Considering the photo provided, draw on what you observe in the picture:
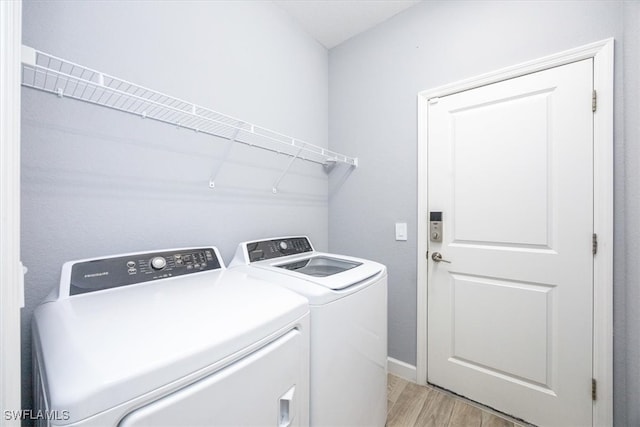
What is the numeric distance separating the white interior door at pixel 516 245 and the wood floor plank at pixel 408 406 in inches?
5.9

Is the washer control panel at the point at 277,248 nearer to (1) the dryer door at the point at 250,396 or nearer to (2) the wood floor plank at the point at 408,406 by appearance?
(1) the dryer door at the point at 250,396

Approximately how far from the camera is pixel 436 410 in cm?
171

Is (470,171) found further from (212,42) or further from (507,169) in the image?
(212,42)

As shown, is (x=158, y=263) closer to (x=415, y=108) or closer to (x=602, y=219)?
(x=415, y=108)

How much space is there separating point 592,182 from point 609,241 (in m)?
0.33

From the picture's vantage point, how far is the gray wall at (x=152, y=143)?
0.99 meters

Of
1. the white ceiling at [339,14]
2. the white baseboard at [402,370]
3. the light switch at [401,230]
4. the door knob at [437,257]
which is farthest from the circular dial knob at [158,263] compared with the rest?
the white ceiling at [339,14]

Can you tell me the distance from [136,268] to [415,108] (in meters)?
2.11

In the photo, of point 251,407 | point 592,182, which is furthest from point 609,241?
point 251,407

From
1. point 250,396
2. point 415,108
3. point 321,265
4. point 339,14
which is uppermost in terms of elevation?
point 339,14

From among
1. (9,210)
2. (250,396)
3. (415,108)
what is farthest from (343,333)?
(415,108)

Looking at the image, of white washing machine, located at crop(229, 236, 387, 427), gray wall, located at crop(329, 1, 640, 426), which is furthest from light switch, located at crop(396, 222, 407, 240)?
white washing machine, located at crop(229, 236, 387, 427)

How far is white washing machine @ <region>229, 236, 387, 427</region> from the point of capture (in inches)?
39.3

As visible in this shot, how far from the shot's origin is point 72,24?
1048 millimetres
